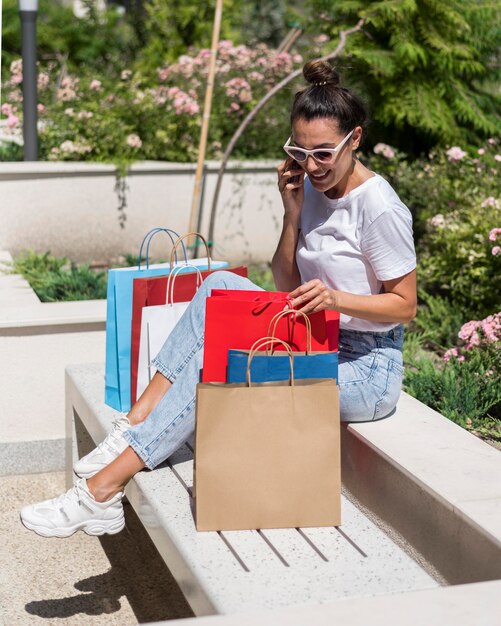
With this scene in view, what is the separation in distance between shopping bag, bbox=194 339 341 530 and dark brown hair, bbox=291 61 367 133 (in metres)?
0.72

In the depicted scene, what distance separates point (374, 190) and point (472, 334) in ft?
3.99

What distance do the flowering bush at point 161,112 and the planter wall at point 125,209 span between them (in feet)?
0.66

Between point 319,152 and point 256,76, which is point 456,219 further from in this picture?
point 319,152

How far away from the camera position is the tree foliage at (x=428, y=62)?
19.2 feet

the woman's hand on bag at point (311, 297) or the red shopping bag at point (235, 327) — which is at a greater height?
the woman's hand on bag at point (311, 297)

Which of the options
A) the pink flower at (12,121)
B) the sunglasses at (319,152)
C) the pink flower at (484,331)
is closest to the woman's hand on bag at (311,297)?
the sunglasses at (319,152)

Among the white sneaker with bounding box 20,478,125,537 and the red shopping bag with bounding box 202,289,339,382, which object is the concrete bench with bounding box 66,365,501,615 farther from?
the red shopping bag with bounding box 202,289,339,382

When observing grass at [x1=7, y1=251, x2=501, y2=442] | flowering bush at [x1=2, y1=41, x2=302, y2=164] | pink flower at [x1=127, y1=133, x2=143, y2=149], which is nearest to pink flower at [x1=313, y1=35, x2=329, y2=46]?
flowering bush at [x1=2, y1=41, x2=302, y2=164]

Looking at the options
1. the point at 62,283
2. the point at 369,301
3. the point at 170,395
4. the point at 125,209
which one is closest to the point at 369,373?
the point at 369,301

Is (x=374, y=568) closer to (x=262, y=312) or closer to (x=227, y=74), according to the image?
(x=262, y=312)

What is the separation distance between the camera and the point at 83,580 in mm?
3088

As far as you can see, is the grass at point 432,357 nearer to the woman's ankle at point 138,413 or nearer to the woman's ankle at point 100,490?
the woman's ankle at point 138,413

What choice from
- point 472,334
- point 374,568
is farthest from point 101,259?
point 374,568

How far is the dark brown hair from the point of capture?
269cm
